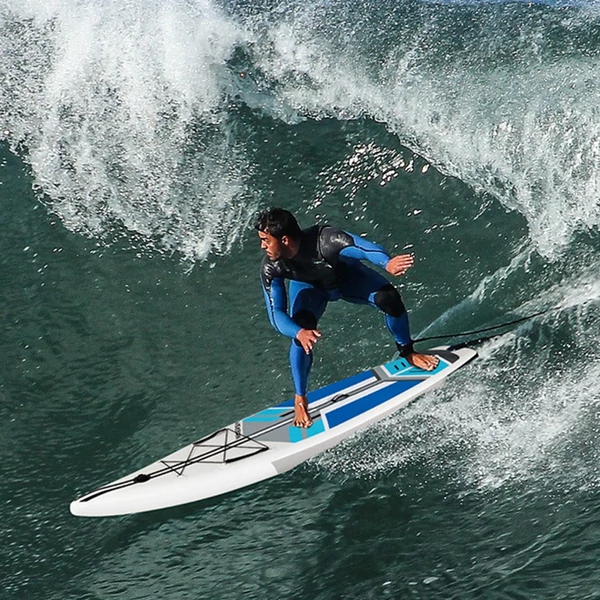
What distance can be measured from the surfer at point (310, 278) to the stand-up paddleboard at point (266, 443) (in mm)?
178

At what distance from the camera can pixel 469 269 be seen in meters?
6.90

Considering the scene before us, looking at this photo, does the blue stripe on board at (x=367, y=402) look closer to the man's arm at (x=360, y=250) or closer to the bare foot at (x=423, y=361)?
the bare foot at (x=423, y=361)

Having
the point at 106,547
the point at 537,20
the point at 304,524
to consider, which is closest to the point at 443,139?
the point at 537,20

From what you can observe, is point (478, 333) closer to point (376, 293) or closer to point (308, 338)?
point (376, 293)

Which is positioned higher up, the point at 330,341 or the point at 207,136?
the point at 207,136

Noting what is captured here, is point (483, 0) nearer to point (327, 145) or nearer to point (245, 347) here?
point (327, 145)

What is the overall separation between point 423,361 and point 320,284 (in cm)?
93

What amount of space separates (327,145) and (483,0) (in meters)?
2.43

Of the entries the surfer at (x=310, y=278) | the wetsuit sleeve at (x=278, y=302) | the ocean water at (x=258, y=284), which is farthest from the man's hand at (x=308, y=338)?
the ocean water at (x=258, y=284)

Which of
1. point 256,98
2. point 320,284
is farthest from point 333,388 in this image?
point 256,98

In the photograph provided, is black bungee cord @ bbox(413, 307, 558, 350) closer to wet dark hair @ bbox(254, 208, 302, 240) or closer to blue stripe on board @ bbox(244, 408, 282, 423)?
blue stripe on board @ bbox(244, 408, 282, 423)

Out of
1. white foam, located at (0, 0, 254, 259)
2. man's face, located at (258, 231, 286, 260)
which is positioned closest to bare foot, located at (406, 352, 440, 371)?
man's face, located at (258, 231, 286, 260)

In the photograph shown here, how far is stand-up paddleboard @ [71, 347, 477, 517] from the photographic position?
5.52m

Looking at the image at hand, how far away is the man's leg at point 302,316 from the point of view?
5488mm
